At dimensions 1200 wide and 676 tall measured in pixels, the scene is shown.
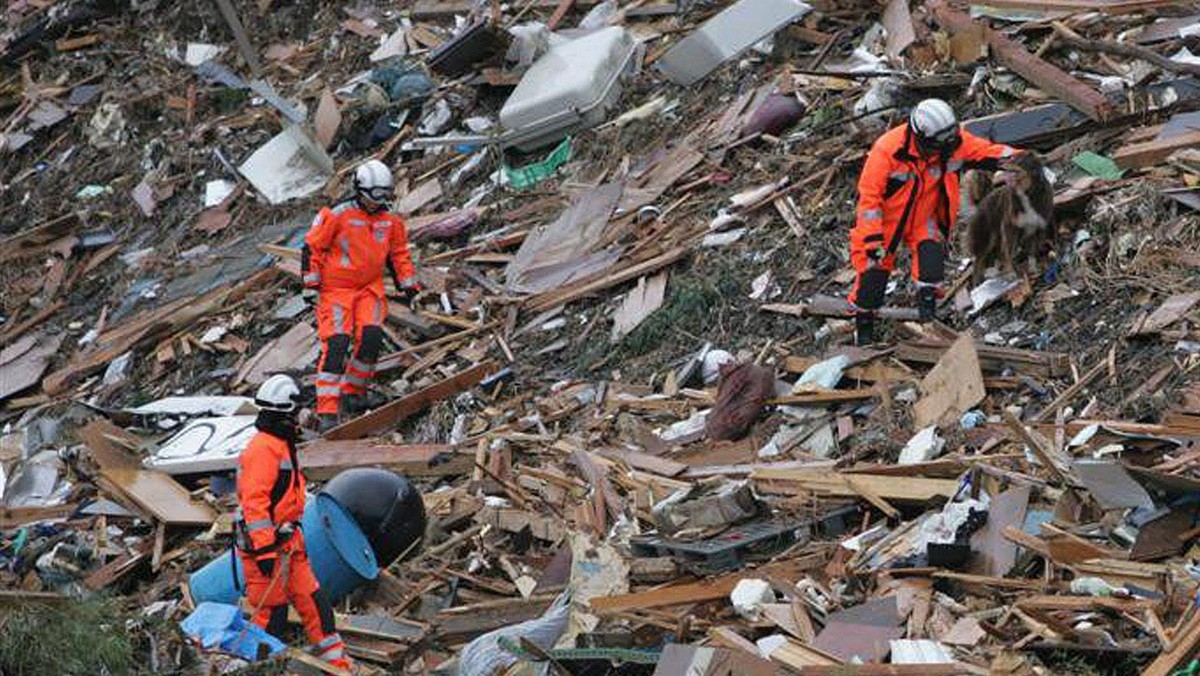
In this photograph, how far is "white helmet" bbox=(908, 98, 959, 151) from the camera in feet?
34.7

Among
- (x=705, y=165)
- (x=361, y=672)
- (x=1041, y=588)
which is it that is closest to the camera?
(x=1041, y=588)

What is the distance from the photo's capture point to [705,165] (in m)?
14.2

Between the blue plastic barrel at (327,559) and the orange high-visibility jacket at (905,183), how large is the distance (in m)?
3.46

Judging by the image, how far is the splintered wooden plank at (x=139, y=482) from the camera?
11.7 m

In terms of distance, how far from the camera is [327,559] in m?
9.77

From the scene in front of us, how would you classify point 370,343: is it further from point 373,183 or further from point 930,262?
point 930,262

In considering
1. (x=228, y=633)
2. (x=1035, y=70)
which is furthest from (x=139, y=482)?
(x=1035, y=70)

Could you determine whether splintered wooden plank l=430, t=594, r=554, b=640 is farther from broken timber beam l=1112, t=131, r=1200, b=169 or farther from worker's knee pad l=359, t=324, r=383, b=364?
broken timber beam l=1112, t=131, r=1200, b=169

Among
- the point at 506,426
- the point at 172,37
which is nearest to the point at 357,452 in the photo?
the point at 506,426

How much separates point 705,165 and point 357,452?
3914 mm

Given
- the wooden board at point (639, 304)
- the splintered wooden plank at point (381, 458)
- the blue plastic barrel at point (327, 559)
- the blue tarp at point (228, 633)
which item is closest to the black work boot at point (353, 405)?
the splintered wooden plank at point (381, 458)

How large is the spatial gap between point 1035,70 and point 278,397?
20.8 ft

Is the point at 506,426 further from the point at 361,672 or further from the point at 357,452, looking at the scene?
the point at 361,672

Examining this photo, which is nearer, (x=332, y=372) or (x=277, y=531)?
(x=277, y=531)
